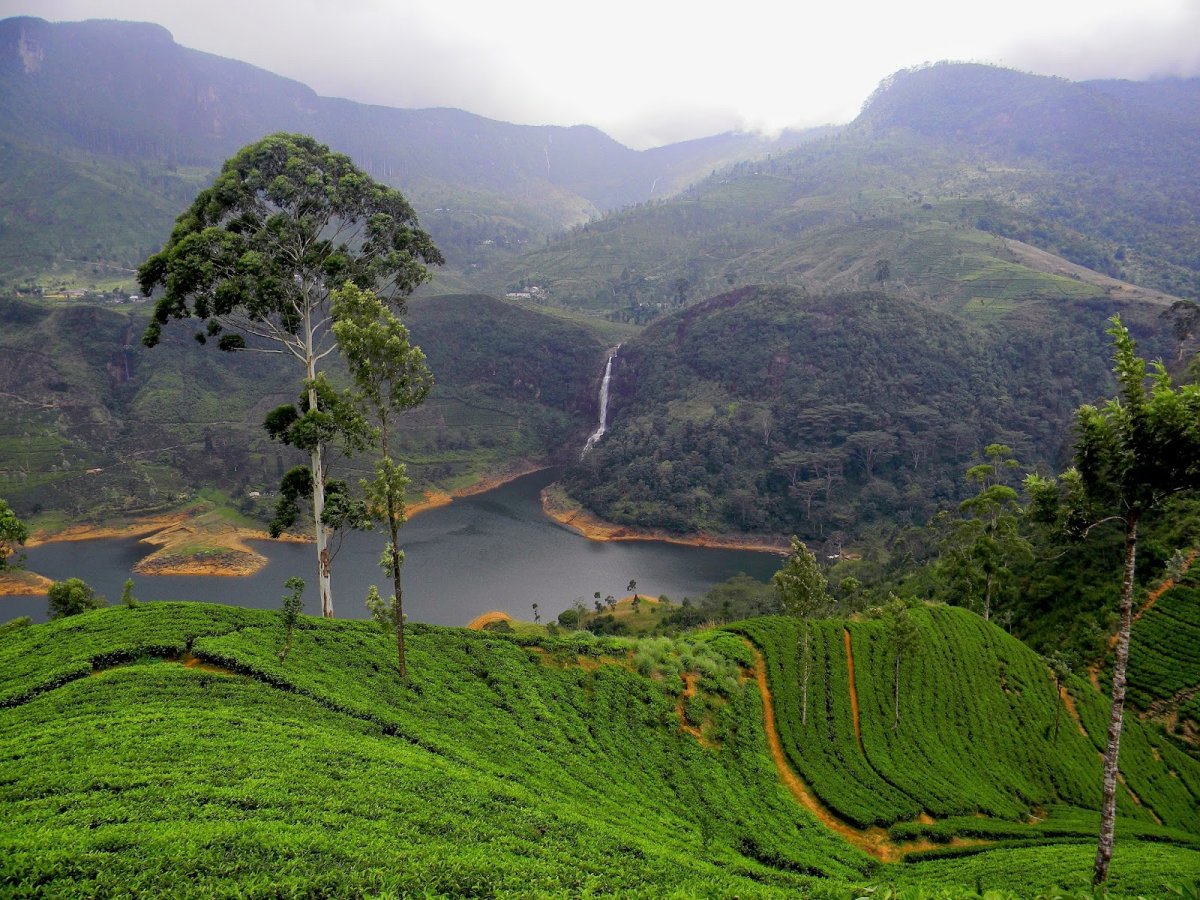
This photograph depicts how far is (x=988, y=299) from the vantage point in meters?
114

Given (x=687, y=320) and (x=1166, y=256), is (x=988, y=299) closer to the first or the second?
(x=687, y=320)

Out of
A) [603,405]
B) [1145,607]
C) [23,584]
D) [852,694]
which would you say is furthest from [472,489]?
[1145,607]

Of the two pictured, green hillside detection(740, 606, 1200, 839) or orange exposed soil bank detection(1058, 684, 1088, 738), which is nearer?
green hillside detection(740, 606, 1200, 839)

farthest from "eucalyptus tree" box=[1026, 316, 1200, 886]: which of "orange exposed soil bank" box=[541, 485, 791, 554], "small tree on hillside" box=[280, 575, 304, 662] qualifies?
"orange exposed soil bank" box=[541, 485, 791, 554]

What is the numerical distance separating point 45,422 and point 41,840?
106 m

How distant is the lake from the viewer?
2441 inches

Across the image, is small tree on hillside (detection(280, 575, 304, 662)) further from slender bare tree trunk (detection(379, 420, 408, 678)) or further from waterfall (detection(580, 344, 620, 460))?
waterfall (detection(580, 344, 620, 460))

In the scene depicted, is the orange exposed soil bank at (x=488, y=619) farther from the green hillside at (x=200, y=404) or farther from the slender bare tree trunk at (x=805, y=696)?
the green hillside at (x=200, y=404)

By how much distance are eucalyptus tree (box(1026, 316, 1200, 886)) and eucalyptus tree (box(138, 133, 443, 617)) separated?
16883 mm

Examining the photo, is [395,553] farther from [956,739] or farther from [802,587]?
[956,739]

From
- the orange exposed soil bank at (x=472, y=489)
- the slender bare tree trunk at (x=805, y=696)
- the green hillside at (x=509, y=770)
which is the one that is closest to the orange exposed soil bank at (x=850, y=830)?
the green hillside at (x=509, y=770)

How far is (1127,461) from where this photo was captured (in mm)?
10602

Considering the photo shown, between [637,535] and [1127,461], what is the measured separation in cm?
7717

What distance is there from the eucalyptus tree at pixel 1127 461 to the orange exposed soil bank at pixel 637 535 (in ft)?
232
